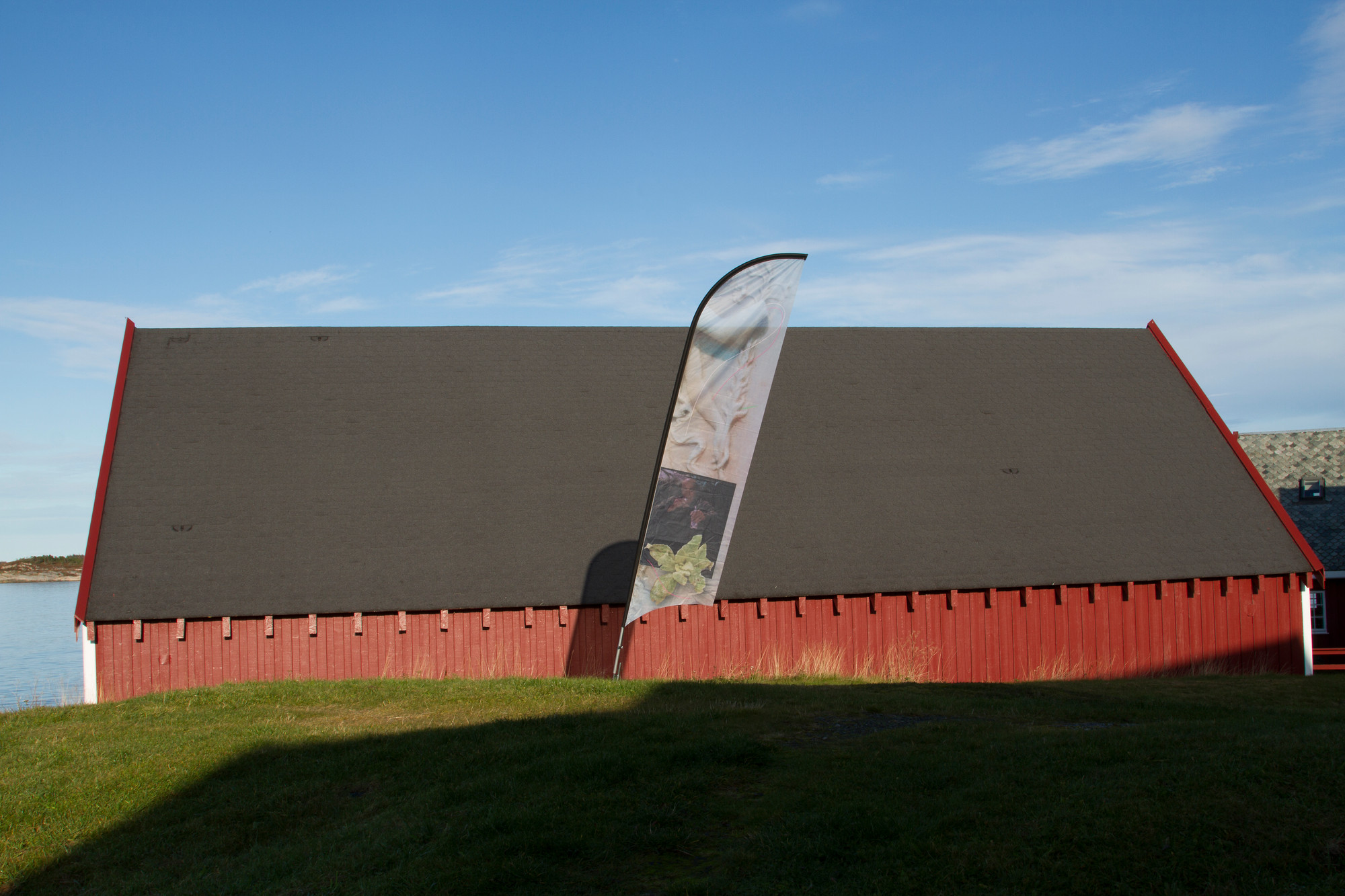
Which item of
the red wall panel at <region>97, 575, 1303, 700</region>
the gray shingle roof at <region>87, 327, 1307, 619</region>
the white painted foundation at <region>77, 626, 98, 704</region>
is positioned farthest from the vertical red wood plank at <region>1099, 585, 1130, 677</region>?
the white painted foundation at <region>77, 626, 98, 704</region>

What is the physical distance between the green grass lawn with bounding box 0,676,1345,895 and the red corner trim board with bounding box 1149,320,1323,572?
8.89m

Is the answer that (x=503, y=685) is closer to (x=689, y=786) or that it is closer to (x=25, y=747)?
(x=25, y=747)

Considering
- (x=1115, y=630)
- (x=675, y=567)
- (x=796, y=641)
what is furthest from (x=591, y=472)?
(x=1115, y=630)

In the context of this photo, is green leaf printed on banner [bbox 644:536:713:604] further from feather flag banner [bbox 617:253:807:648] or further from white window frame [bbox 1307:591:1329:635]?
white window frame [bbox 1307:591:1329:635]

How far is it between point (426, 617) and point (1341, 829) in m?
13.3

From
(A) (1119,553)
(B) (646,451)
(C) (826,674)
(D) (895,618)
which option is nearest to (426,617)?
(B) (646,451)

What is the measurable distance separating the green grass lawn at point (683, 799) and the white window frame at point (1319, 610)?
602 inches

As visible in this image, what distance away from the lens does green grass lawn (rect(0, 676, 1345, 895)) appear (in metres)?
5.72

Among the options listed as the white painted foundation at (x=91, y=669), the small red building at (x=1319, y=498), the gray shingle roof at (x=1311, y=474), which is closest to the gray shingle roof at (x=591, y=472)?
the white painted foundation at (x=91, y=669)

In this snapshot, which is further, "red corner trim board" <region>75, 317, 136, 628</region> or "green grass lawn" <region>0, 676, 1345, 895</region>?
"red corner trim board" <region>75, 317, 136, 628</region>

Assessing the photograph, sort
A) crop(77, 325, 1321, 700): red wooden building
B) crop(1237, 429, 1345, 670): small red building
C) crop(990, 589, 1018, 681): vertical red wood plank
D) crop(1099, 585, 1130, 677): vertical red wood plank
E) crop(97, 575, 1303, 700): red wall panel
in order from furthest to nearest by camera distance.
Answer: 1. crop(1237, 429, 1345, 670): small red building
2. crop(1099, 585, 1130, 677): vertical red wood plank
3. crop(990, 589, 1018, 681): vertical red wood plank
4. crop(77, 325, 1321, 700): red wooden building
5. crop(97, 575, 1303, 700): red wall panel

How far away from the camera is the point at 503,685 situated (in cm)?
1341

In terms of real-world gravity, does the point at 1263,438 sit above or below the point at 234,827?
above

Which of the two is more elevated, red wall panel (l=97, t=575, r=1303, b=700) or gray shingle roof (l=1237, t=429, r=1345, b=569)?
gray shingle roof (l=1237, t=429, r=1345, b=569)
